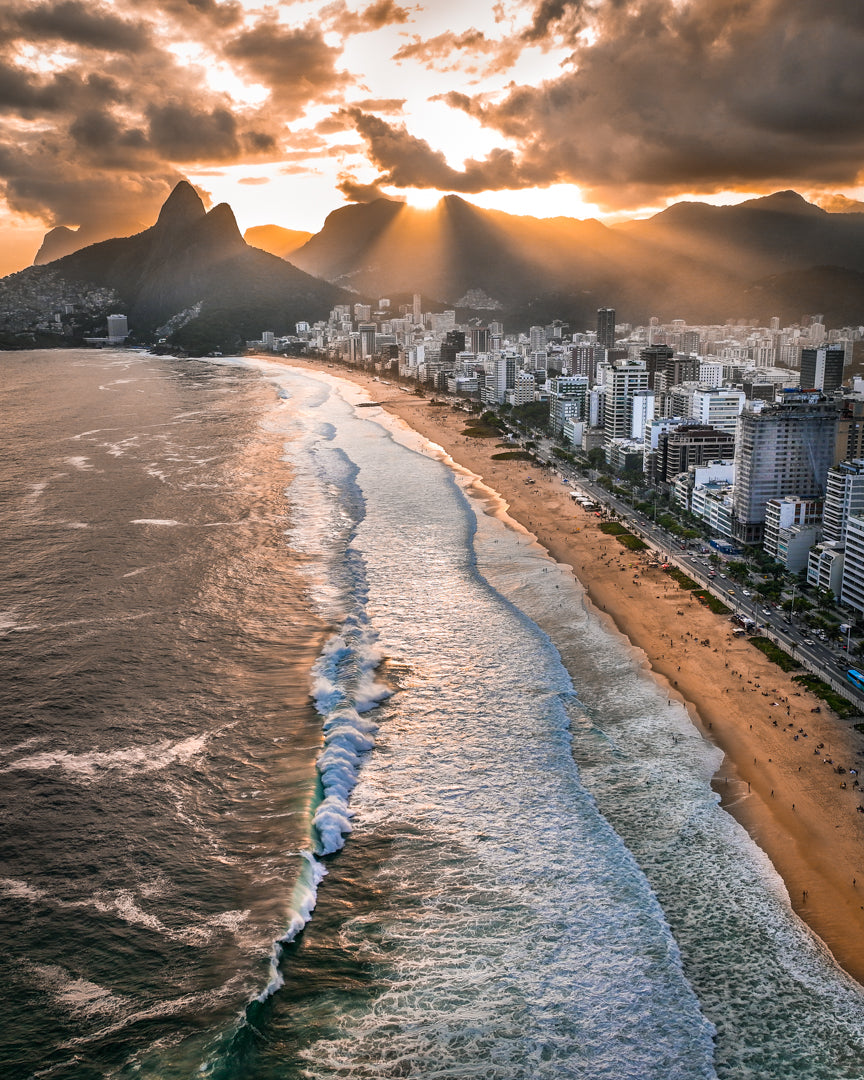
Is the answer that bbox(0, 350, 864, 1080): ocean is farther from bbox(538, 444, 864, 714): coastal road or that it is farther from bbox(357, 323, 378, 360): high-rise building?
bbox(357, 323, 378, 360): high-rise building

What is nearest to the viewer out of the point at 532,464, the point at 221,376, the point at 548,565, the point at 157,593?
the point at 157,593

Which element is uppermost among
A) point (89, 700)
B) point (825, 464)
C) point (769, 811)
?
point (825, 464)

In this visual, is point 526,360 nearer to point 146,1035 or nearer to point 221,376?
point 221,376

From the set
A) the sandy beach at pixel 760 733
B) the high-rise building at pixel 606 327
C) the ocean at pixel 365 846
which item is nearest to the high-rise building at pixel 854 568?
the sandy beach at pixel 760 733

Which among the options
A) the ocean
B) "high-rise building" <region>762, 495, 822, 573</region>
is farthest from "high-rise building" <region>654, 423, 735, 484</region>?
the ocean

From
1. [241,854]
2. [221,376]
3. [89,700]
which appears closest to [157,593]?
[89,700]

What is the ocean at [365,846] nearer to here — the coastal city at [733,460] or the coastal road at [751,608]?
the coastal road at [751,608]
